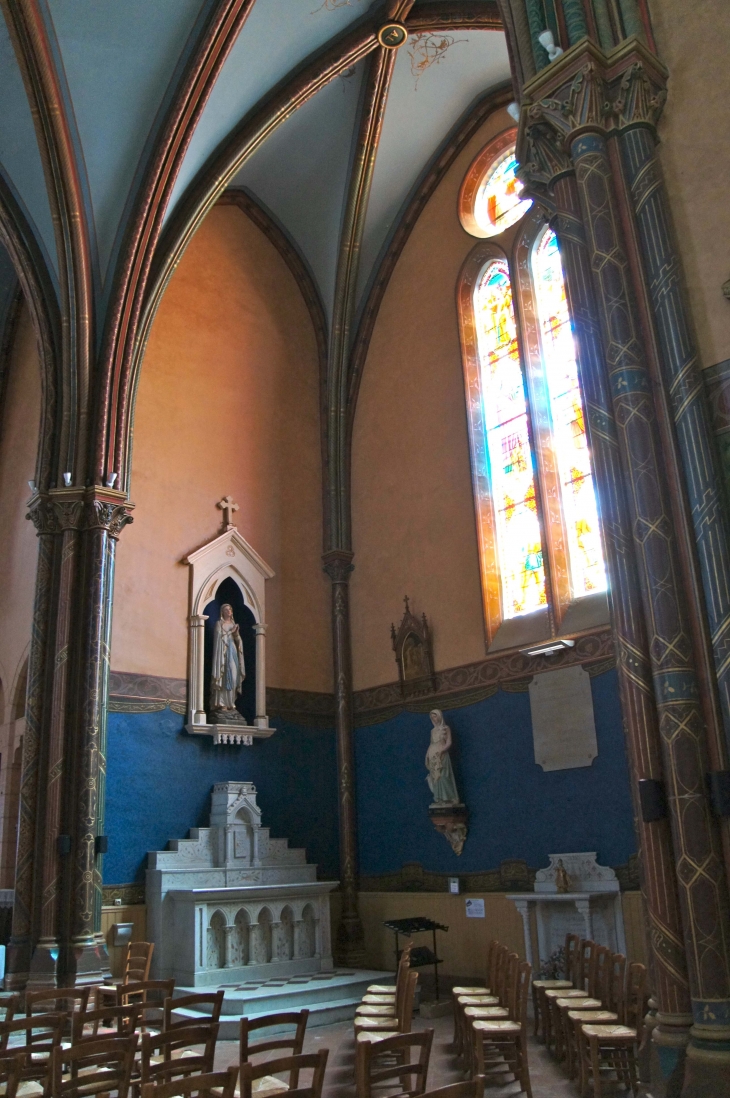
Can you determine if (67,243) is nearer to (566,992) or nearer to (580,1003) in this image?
(566,992)

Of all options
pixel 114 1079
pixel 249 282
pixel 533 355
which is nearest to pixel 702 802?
pixel 114 1079

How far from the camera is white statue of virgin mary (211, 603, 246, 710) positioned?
13.1 meters

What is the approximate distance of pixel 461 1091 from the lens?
3590 millimetres

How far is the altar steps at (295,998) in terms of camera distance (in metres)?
9.55

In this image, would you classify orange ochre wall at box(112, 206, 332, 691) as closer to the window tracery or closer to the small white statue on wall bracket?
the small white statue on wall bracket

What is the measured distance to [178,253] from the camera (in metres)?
12.9

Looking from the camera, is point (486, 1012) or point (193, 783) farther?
point (193, 783)

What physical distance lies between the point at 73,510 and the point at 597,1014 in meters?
8.29

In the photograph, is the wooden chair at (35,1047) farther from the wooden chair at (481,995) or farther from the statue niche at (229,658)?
the statue niche at (229,658)

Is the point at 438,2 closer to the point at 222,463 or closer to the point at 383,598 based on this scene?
the point at 222,463

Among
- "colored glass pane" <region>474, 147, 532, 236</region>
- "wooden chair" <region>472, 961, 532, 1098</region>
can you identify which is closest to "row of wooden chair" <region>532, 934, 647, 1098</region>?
"wooden chair" <region>472, 961, 532, 1098</region>

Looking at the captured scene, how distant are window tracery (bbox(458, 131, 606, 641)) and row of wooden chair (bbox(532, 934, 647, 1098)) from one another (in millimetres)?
4456

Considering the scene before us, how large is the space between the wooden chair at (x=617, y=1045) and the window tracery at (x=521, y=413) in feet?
17.4

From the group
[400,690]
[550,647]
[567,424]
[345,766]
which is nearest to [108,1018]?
[550,647]
